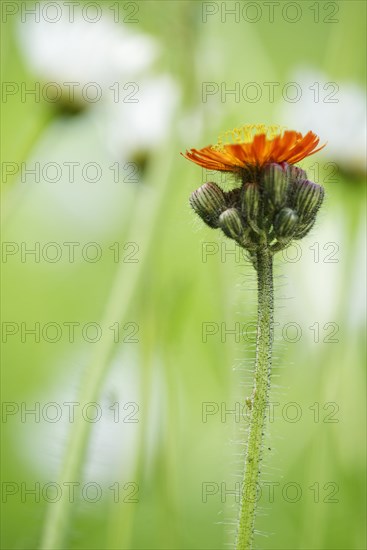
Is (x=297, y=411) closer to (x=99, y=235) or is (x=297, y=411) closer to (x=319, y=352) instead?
(x=319, y=352)

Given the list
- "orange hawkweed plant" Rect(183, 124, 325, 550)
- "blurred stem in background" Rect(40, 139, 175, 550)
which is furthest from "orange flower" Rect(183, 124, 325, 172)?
"blurred stem in background" Rect(40, 139, 175, 550)

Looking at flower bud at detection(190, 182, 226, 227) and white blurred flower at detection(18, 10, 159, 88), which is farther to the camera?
white blurred flower at detection(18, 10, 159, 88)

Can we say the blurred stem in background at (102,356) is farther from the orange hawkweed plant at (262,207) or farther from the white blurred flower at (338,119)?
the white blurred flower at (338,119)

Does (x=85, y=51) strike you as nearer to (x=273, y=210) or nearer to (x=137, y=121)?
(x=137, y=121)

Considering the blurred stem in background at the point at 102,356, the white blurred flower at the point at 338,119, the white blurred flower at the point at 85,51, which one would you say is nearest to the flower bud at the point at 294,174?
the blurred stem in background at the point at 102,356

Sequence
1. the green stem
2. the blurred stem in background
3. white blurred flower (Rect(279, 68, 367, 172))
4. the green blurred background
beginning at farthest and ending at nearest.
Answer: white blurred flower (Rect(279, 68, 367, 172)) < the green blurred background < the blurred stem in background < the green stem

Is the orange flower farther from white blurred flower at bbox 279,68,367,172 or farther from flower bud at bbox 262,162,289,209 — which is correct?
white blurred flower at bbox 279,68,367,172

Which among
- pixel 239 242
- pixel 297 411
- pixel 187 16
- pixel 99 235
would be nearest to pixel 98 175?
pixel 99 235
